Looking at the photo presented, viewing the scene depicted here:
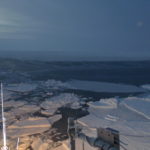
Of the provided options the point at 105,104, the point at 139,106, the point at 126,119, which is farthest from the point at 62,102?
the point at 139,106

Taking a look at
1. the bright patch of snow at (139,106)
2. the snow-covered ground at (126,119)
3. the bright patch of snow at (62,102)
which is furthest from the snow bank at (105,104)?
the bright patch of snow at (62,102)

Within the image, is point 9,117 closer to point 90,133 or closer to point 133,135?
point 90,133

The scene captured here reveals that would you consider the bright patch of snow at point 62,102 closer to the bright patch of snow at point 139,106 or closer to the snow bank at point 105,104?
the snow bank at point 105,104

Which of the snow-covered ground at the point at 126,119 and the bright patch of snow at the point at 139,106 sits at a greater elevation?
the bright patch of snow at the point at 139,106

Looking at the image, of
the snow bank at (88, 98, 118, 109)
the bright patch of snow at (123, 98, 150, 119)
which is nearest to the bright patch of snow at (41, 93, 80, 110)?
the snow bank at (88, 98, 118, 109)

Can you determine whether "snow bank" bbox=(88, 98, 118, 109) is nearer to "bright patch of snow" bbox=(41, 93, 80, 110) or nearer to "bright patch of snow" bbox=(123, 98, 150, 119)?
"bright patch of snow" bbox=(123, 98, 150, 119)

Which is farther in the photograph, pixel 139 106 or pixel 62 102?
pixel 62 102

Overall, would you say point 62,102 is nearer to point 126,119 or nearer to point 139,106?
point 126,119

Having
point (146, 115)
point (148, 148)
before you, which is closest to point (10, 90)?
point (146, 115)
